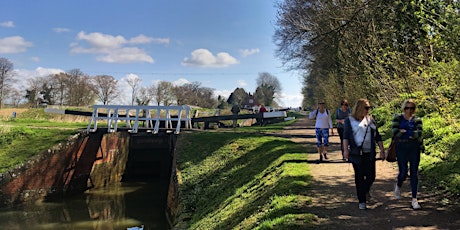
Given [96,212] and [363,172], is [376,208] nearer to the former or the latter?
[363,172]

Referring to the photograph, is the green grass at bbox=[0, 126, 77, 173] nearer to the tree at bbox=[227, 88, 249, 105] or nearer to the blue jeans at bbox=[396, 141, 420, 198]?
the blue jeans at bbox=[396, 141, 420, 198]

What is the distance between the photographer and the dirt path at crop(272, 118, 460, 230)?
15.0ft

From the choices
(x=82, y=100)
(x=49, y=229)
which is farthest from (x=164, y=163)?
(x=82, y=100)

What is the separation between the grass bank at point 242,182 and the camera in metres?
5.59

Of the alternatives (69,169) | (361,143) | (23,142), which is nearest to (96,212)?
(69,169)

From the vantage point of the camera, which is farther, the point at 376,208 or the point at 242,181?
the point at 242,181

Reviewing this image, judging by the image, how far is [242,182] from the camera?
9422 mm

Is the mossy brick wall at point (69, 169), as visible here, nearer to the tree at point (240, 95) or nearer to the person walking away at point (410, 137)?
the person walking away at point (410, 137)

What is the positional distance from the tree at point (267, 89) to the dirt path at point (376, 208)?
3147 inches

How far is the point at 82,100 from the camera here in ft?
192

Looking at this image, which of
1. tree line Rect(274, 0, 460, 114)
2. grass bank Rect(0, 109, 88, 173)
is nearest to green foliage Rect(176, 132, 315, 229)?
tree line Rect(274, 0, 460, 114)

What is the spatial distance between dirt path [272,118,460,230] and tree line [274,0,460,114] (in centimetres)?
215

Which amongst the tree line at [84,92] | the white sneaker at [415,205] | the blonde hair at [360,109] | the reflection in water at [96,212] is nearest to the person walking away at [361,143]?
the blonde hair at [360,109]

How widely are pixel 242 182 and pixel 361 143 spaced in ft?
16.2
